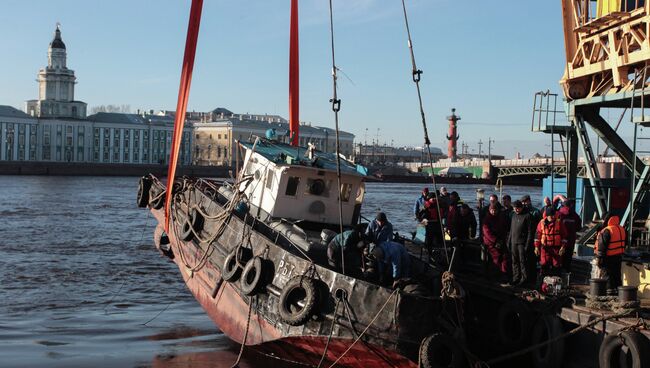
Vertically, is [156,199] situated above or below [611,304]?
above

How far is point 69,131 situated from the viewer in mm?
123000

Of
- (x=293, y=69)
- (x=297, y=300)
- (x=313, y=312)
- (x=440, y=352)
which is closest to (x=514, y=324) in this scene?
(x=440, y=352)

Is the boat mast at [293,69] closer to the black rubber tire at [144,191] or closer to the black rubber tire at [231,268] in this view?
the black rubber tire at [144,191]

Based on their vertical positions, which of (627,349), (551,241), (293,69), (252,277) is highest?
(293,69)

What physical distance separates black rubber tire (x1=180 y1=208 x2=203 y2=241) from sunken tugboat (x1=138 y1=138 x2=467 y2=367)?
2 centimetres

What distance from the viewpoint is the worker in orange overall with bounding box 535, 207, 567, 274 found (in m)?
12.1

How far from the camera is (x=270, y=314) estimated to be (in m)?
11.8

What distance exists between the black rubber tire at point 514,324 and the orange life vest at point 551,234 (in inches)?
50.8

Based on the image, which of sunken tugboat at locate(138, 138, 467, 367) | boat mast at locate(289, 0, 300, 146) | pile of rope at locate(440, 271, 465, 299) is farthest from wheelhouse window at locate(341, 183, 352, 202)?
pile of rope at locate(440, 271, 465, 299)

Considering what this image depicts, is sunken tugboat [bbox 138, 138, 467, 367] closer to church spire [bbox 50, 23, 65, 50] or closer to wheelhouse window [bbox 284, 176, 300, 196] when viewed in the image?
wheelhouse window [bbox 284, 176, 300, 196]

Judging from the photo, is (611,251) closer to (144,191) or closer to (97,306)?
(97,306)

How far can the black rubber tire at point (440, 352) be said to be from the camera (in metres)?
10.1

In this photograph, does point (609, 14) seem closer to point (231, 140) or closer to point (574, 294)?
point (574, 294)

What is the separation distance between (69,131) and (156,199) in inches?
4372
